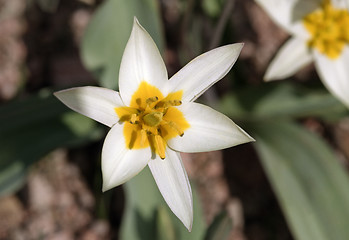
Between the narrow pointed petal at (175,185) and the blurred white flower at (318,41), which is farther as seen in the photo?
the blurred white flower at (318,41)

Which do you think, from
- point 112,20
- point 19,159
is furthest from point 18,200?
point 112,20

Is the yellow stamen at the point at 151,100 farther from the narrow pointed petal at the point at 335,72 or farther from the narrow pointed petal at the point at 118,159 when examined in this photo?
the narrow pointed petal at the point at 335,72

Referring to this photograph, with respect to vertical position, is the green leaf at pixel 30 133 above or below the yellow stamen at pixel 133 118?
above

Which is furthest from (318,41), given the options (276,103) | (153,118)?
(153,118)

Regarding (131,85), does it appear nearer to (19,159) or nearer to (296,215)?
(19,159)

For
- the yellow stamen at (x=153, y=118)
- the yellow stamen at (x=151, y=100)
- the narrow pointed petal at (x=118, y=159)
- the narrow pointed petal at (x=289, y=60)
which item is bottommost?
the narrow pointed petal at (x=118, y=159)

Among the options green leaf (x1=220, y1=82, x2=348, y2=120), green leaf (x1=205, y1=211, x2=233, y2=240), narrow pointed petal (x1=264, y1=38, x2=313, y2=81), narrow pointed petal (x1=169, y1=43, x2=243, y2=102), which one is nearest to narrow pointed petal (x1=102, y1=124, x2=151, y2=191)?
narrow pointed petal (x1=169, y1=43, x2=243, y2=102)

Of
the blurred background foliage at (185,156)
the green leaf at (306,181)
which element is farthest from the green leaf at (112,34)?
the green leaf at (306,181)

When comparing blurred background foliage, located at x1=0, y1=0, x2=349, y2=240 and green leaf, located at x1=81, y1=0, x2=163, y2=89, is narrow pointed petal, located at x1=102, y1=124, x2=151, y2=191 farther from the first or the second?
green leaf, located at x1=81, y1=0, x2=163, y2=89
